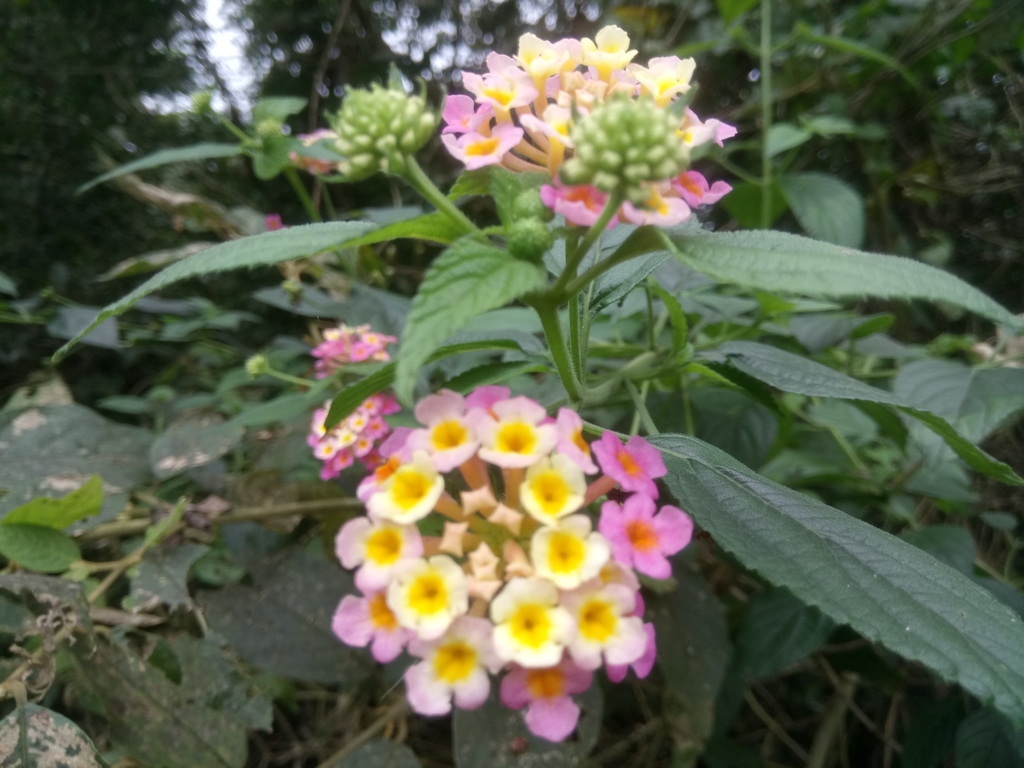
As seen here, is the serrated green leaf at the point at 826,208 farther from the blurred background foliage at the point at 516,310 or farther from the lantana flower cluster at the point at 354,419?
the lantana flower cluster at the point at 354,419

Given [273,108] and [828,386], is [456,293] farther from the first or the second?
[273,108]

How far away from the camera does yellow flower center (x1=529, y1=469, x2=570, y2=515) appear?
0.38 m

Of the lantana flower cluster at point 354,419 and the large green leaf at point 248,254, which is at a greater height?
the large green leaf at point 248,254

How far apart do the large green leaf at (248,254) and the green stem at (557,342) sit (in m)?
0.13

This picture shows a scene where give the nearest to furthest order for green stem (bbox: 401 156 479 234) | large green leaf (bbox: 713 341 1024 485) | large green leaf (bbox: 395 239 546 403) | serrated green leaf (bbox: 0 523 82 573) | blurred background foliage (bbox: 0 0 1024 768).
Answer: large green leaf (bbox: 395 239 546 403) → green stem (bbox: 401 156 479 234) → large green leaf (bbox: 713 341 1024 485) → serrated green leaf (bbox: 0 523 82 573) → blurred background foliage (bbox: 0 0 1024 768)

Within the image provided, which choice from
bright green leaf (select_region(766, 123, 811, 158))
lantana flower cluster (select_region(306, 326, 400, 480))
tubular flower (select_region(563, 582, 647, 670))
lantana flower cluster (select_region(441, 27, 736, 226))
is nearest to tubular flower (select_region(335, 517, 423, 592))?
tubular flower (select_region(563, 582, 647, 670))

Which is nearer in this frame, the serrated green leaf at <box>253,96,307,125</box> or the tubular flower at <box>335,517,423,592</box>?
the tubular flower at <box>335,517,423,592</box>

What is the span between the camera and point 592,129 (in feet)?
1.15

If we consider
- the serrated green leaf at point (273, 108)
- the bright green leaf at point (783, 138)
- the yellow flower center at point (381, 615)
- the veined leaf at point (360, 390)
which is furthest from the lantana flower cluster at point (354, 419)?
the bright green leaf at point (783, 138)

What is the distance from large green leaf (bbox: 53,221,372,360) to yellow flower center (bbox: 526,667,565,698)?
0.94 feet

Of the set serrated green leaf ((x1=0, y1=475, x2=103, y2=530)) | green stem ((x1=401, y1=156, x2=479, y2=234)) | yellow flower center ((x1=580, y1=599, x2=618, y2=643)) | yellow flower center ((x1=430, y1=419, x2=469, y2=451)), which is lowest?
serrated green leaf ((x1=0, y1=475, x2=103, y2=530))

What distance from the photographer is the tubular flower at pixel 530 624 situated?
1.13ft

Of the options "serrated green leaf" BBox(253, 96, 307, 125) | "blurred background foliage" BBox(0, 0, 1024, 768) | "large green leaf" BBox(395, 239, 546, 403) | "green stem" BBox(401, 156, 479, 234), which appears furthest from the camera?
"serrated green leaf" BBox(253, 96, 307, 125)

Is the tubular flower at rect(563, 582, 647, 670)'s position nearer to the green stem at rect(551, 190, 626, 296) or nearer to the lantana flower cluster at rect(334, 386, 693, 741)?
the lantana flower cluster at rect(334, 386, 693, 741)
